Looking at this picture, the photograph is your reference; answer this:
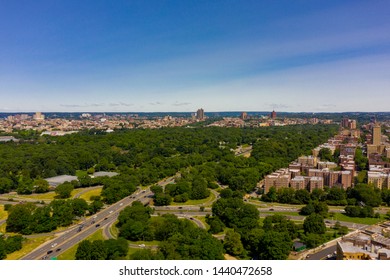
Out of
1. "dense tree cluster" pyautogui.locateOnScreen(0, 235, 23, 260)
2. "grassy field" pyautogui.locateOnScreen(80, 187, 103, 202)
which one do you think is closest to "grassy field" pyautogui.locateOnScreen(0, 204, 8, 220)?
"grassy field" pyautogui.locateOnScreen(80, 187, 103, 202)

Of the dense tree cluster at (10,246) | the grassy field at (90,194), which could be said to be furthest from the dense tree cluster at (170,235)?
the grassy field at (90,194)

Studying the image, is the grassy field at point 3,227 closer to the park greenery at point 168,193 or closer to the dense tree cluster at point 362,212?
the park greenery at point 168,193

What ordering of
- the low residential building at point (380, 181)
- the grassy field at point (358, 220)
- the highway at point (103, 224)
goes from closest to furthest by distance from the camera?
1. the highway at point (103, 224)
2. the grassy field at point (358, 220)
3. the low residential building at point (380, 181)

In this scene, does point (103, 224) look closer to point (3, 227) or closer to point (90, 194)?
point (3, 227)

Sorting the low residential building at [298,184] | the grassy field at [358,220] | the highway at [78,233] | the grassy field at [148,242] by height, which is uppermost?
the low residential building at [298,184]

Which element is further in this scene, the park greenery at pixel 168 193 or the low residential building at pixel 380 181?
the low residential building at pixel 380 181

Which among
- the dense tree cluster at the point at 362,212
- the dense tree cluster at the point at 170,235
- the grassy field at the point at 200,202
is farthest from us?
the grassy field at the point at 200,202

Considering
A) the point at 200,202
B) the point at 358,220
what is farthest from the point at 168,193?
the point at 358,220

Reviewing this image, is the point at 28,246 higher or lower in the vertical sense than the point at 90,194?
lower

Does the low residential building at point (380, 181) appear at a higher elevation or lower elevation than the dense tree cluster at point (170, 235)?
higher

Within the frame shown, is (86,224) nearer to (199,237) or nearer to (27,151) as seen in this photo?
(199,237)
